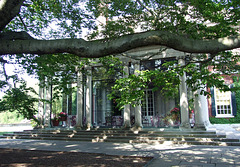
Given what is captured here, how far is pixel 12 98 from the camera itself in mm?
6512

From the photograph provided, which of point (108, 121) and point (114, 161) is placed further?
point (108, 121)

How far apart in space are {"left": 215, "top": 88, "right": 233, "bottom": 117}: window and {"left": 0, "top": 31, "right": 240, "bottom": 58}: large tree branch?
54.3ft

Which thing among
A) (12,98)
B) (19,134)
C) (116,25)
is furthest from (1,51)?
(19,134)

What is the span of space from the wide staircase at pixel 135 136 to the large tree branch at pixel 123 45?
7191mm

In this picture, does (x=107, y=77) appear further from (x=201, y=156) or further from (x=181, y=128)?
(x=201, y=156)

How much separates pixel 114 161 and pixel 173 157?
2.10m

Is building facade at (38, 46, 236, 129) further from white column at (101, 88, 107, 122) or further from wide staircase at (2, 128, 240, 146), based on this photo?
wide staircase at (2, 128, 240, 146)

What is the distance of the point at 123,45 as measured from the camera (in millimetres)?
3285

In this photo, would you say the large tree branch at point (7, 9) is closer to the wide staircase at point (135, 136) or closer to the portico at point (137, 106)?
the portico at point (137, 106)

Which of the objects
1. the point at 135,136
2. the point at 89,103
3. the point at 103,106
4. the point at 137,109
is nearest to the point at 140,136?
the point at 135,136

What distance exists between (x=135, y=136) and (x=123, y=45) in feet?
27.8

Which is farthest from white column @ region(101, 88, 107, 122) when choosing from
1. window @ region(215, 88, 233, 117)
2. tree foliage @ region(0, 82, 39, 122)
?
window @ region(215, 88, 233, 117)

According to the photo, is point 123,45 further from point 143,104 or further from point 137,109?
point 143,104

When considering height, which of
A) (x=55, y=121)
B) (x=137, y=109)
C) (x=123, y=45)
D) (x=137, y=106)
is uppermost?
(x=123, y=45)
